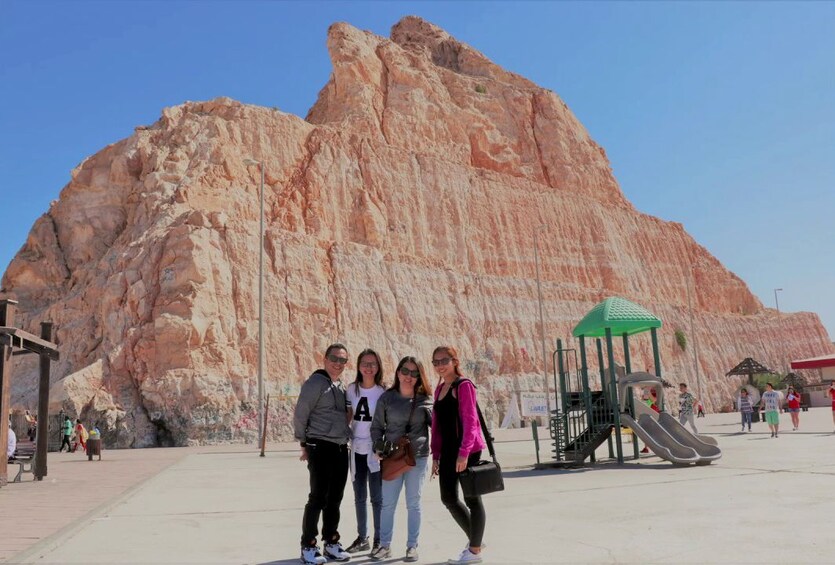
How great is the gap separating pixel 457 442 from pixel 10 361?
11.0 meters

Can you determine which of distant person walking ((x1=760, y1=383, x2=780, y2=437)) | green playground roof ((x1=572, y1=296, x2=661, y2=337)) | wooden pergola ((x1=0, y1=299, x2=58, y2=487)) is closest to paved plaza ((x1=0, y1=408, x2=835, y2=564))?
wooden pergola ((x1=0, y1=299, x2=58, y2=487))

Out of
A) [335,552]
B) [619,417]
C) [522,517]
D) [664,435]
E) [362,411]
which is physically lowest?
[522,517]

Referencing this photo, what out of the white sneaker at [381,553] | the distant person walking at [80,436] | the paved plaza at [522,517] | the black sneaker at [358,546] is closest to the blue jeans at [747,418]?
the paved plaza at [522,517]

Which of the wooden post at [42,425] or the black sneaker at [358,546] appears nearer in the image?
the black sneaker at [358,546]

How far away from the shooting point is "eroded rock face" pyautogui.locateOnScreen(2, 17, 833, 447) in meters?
32.7

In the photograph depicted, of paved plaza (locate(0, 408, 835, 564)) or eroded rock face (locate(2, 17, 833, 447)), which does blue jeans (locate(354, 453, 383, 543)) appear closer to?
paved plaza (locate(0, 408, 835, 564))

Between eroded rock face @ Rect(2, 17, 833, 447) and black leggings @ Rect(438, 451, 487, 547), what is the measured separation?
2684 centimetres

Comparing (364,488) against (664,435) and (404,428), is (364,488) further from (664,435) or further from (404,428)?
(664,435)

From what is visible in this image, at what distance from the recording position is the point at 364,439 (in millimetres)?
6762

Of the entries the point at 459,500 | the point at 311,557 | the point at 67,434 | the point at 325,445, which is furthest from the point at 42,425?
the point at 67,434

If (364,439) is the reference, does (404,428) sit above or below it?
above

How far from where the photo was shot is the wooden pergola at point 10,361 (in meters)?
13.1

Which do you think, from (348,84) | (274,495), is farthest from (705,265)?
(274,495)

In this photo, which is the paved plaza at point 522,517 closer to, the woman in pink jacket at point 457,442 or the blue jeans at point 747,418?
the woman in pink jacket at point 457,442
